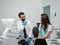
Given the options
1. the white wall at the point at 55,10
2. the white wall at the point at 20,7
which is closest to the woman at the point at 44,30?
the white wall at the point at 55,10

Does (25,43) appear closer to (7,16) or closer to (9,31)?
(9,31)

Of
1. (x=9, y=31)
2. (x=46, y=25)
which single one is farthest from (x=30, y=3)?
(x=46, y=25)

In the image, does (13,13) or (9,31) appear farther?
(13,13)

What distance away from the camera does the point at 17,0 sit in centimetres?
644

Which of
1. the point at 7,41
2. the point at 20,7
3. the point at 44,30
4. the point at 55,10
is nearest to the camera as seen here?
the point at 44,30

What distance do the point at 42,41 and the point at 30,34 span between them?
1.07m

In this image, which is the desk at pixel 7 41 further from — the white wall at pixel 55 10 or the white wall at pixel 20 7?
the white wall at pixel 20 7

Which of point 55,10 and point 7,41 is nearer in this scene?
point 7,41

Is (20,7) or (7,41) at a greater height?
(20,7)

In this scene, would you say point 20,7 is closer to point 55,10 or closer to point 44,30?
point 55,10

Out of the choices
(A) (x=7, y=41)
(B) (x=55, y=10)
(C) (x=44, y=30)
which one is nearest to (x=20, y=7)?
(B) (x=55, y=10)

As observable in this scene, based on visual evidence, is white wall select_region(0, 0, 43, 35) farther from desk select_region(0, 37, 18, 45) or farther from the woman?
the woman

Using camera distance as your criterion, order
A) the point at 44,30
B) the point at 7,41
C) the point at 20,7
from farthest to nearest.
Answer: the point at 20,7, the point at 7,41, the point at 44,30

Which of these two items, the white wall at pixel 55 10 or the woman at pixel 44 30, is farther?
the white wall at pixel 55 10
